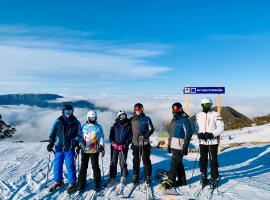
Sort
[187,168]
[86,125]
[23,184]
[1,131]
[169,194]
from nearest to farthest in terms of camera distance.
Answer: [169,194] → [86,125] → [23,184] → [187,168] → [1,131]

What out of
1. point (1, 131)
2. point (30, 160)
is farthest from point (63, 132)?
point (1, 131)

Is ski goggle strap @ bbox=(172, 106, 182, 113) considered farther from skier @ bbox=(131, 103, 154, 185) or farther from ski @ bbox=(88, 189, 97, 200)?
ski @ bbox=(88, 189, 97, 200)

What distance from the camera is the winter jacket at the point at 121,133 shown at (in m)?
10.1

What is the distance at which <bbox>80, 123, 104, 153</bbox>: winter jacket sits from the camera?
9484mm

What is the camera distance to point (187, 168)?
13.2 m

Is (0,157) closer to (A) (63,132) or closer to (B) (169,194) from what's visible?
(A) (63,132)

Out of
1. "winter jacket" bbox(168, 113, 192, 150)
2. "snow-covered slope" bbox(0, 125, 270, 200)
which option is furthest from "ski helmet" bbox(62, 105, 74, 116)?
"winter jacket" bbox(168, 113, 192, 150)

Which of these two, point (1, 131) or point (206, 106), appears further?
point (1, 131)

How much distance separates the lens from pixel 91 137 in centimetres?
952

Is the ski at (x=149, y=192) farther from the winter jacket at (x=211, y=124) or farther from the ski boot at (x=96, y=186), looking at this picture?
the winter jacket at (x=211, y=124)

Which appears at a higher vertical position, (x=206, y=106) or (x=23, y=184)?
(x=206, y=106)

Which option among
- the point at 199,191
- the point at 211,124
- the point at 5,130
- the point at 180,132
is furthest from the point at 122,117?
the point at 5,130

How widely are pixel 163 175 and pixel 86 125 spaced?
267 centimetres

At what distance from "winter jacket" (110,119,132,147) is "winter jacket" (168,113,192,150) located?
1.35 metres
